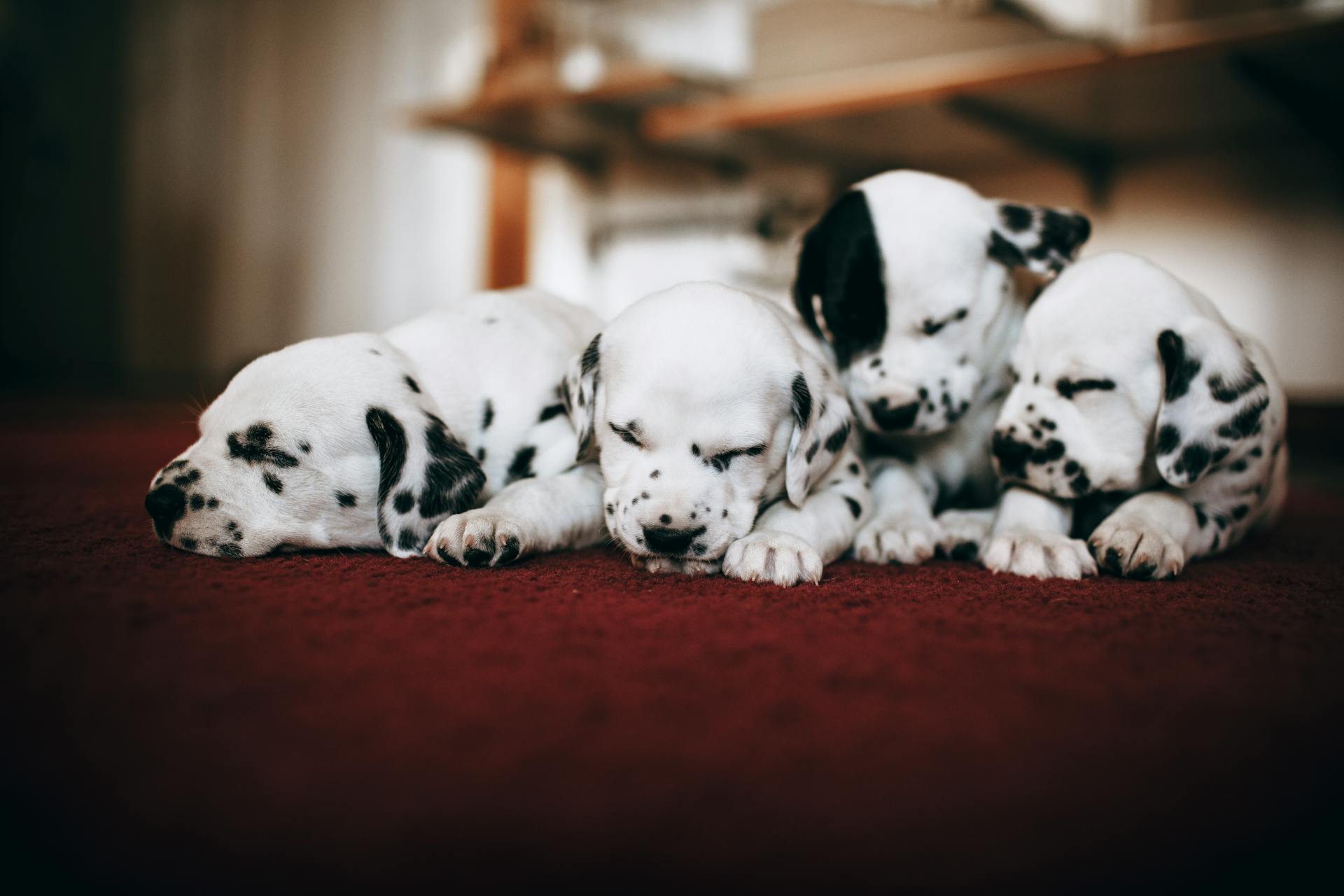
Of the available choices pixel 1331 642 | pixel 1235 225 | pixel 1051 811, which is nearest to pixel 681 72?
pixel 1235 225

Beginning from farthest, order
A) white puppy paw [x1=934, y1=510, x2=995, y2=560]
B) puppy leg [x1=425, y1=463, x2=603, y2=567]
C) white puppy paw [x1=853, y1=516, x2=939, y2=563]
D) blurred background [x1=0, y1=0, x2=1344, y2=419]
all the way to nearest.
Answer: blurred background [x1=0, y1=0, x2=1344, y2=419] < white puppy paw [x1=934, y1=510, x2=995, y2=560] < white puppy paw [x1=853, y1=516, x2=939, y2=563] < puppy leg [x1=425, y1=463, x2=603, y2=567]

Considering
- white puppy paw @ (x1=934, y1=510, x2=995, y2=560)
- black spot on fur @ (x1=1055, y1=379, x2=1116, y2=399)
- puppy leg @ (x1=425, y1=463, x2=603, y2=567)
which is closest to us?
puppy leg @ (x1=425, y1=463, x2=603, y2=567)

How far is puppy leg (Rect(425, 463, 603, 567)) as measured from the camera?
1680 mm

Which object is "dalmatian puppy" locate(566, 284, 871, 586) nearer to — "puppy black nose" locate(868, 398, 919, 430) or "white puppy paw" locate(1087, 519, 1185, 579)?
"puppy black nose" locate(868, 398, 919, 430)

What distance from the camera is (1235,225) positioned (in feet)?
16.8

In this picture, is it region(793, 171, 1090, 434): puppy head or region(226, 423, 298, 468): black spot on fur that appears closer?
region(226, 423, 298, 468): black spot on fur

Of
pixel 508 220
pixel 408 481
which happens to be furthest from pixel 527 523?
pixel 508 220

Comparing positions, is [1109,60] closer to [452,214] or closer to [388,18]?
[452,214]

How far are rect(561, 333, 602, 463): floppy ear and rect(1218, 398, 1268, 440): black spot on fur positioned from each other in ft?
3.71

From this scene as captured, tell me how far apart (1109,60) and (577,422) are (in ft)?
10.9

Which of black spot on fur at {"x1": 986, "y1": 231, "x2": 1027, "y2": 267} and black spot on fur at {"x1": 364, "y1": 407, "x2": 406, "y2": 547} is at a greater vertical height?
black spot on fur at {"x1": 986, "y1": 231, "x2": 1027, "y2": 267}

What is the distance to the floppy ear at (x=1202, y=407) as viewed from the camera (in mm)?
1699

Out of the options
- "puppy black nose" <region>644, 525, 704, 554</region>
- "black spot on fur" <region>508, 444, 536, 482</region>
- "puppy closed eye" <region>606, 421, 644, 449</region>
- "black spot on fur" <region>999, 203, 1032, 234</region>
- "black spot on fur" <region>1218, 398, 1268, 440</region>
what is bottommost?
"puppy black nose" <region>644, 525, 704, 554</region>

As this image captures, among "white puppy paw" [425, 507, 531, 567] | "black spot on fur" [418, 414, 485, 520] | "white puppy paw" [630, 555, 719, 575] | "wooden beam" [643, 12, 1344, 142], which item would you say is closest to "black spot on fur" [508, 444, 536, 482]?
"black spot on fur" [418, 414, 485, 520]
